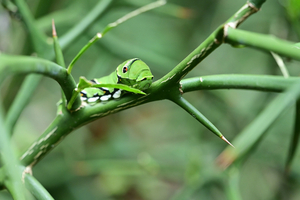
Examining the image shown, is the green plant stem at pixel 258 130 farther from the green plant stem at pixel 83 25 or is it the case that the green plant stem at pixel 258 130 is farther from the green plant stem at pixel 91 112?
the green plant stem at pixel 83 25

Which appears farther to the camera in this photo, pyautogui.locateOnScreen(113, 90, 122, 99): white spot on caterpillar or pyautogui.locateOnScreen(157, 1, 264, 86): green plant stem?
pyautogui.locateOnScreen(113, 90, 122, 99): white spot on caterpillar

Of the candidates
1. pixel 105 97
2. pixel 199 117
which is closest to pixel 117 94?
pixel 105 97

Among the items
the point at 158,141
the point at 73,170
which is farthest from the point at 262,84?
the point at 158,141

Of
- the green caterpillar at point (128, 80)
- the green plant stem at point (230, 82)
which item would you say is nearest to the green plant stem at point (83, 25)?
the green caterpillar at point (128, 80)

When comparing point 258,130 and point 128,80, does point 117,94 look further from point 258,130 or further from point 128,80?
point 258,130

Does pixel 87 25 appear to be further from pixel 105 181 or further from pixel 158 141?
pixel 158 141

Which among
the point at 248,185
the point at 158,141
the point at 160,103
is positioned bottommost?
the point at 248,185

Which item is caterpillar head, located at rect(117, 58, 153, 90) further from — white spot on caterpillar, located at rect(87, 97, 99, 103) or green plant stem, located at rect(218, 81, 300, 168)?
green plant stem, located at rect(218, 81, 300, 168)

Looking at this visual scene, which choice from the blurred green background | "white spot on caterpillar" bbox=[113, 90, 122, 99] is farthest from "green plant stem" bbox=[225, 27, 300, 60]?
the blurred green background
